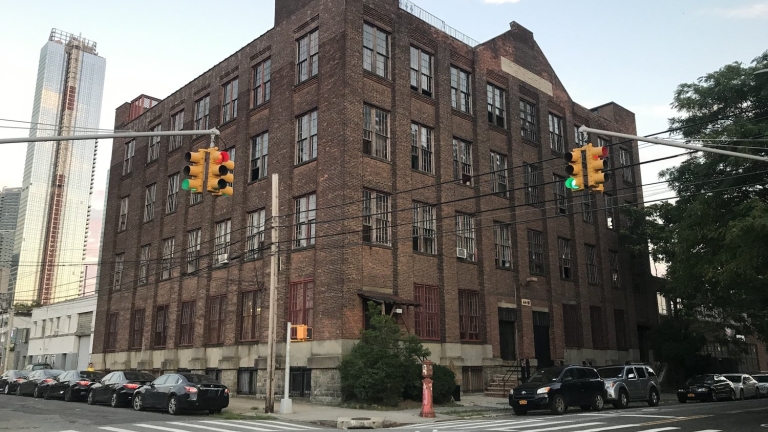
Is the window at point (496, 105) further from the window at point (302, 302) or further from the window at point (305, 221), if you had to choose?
the window at point (302, 302)

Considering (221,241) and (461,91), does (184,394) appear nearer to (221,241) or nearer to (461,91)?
(221,241)

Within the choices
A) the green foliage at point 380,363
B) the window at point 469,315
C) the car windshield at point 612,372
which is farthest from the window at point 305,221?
the car windshield at point 612,372

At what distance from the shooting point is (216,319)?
35.6 meters

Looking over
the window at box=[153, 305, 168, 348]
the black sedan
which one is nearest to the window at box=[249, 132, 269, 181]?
the window at box=[153, 305, 168, 348]

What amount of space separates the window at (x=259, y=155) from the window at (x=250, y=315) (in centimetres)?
619

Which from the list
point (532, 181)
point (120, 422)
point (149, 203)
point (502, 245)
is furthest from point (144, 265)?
point (532, 181)

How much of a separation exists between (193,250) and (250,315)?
7882 millimetres

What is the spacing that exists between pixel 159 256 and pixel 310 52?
17.5m

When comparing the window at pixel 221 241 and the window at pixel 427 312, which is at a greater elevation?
the window at pixel 221 241

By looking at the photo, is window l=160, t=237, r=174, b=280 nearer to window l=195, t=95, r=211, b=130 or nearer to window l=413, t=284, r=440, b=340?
window l=195, t=95, r=211, b=130

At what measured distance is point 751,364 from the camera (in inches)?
2549

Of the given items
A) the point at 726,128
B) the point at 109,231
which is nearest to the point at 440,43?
the point at 726,128

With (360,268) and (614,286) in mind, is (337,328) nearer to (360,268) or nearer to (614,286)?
(360,268)

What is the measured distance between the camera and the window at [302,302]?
2919 cm
